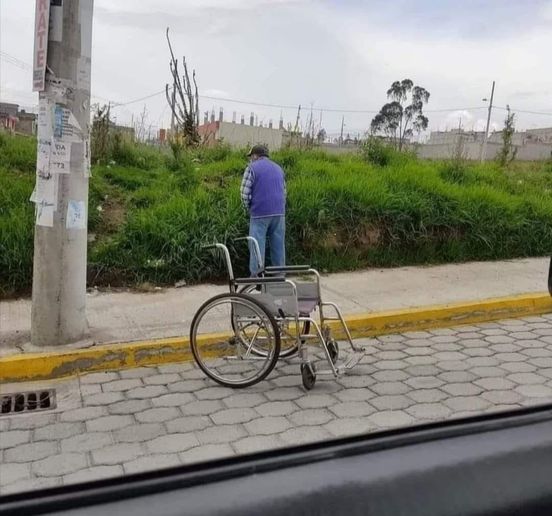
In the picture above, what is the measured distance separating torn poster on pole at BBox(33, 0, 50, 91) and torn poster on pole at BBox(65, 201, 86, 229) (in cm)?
82

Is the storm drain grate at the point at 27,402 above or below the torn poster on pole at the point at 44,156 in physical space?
below

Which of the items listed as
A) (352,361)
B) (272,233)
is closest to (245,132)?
(272,233)

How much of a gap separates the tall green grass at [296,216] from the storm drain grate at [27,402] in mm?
2003

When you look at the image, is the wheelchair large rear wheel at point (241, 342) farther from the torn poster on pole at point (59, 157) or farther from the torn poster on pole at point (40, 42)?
the torn poster on pole at point (40, 42)

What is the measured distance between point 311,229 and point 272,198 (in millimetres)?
1404

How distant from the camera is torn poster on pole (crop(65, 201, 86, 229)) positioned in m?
4.55

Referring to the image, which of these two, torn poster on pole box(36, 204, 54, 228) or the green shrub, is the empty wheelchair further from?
the green shrub

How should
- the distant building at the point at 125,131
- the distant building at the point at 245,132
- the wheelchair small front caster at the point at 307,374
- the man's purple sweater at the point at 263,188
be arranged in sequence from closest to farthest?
1. the wheelchair small front caster at the point at 307,374
2. the man's purple sweater at the point at 263,188
3. the distant building at the point at 125,131
4. the distant building at the point at 245,132

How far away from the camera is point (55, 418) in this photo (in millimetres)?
3777

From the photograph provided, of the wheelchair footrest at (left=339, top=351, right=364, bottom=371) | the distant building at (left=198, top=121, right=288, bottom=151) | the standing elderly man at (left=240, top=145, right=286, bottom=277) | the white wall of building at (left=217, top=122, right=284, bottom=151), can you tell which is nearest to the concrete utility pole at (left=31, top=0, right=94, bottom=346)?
the standing elderly man at (left=240, top=145, right=286, bottom=277)

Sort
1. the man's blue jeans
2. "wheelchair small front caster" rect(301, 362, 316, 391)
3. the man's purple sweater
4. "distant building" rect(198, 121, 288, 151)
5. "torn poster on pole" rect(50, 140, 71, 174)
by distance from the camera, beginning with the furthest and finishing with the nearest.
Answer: "distant building" rect(198, 121, 288, 151) < the man's blue jeans < the man's purple sweater < "torn poster on pole" rect(50, 140, 71, 174) < "wheelchair small front caster" rect(301, 362, 316, 391)

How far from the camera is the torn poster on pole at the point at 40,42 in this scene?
4.36 m

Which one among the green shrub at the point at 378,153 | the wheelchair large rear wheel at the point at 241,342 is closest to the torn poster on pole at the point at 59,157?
the wheelchair large rear wheel at the point at 241,342

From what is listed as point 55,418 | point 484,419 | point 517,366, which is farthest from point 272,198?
point 484,419
